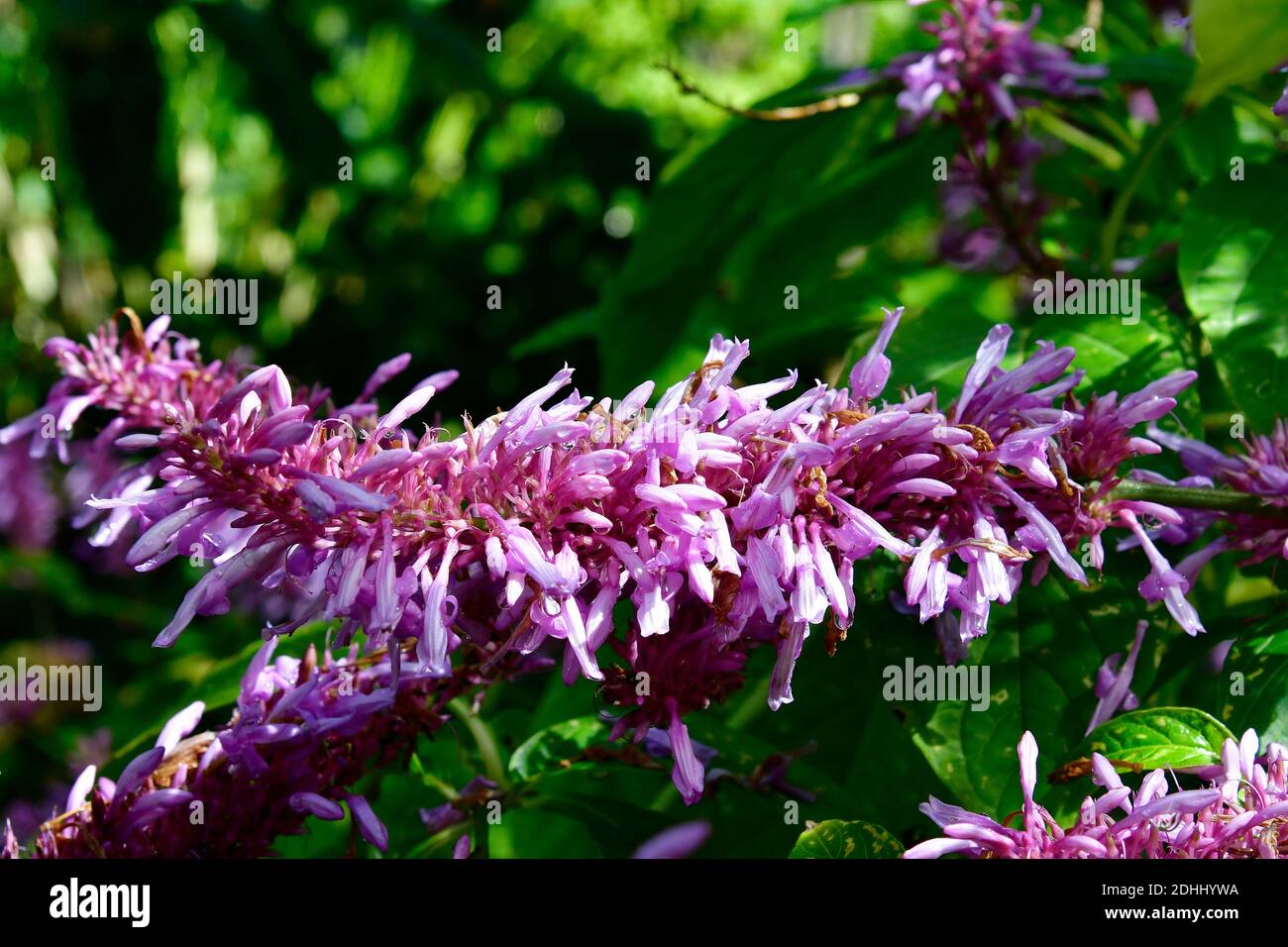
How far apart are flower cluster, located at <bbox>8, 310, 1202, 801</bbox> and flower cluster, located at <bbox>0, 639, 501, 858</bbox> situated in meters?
0.14

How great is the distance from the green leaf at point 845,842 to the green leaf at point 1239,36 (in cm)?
74

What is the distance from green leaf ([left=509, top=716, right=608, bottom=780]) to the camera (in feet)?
3.33

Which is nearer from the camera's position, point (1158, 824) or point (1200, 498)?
point (1158, 824)

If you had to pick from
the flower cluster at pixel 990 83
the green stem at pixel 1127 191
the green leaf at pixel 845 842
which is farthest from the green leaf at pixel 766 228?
the green leaf at pixel 845 842

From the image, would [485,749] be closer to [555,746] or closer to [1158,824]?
[555,746]

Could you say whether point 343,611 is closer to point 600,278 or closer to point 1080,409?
point 1080,409

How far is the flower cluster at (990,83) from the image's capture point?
127 cm

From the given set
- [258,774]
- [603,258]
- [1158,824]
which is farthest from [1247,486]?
[603,258]

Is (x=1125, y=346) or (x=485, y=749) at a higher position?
(x=1125, y=346)

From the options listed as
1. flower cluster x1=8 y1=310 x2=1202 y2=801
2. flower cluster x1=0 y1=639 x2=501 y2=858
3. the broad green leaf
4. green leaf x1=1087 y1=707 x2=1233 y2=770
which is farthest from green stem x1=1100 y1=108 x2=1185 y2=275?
flower cluster x1=0 y1=639 x2=501 y2=858

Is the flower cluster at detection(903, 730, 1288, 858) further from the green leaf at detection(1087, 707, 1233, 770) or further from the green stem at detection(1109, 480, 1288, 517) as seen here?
the green stem at detection(1109, 480, 1288, 517)

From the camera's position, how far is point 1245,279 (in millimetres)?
1068

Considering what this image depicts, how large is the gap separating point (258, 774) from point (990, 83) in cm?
99

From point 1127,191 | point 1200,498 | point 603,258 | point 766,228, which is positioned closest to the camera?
point 1200,498
